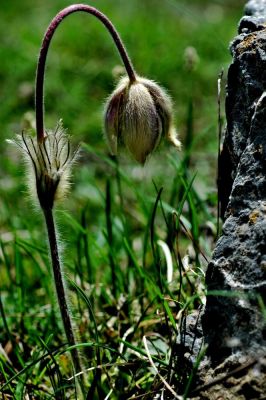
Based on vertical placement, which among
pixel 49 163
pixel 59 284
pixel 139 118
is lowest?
pixel 59 284

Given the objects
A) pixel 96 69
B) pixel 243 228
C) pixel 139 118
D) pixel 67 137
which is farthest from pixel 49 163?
pixel 96 69

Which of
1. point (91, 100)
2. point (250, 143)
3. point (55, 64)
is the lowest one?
point (250, 143)

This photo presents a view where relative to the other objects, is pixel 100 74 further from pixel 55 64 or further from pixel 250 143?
pixel 250 143

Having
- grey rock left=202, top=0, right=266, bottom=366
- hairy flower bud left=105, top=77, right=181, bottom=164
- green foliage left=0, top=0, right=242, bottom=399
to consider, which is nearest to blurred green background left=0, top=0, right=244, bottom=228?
green foliage left=0, top=0, right=242, bottom=399

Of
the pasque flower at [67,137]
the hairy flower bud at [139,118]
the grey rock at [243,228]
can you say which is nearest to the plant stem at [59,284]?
the pasque flower at [67,137]

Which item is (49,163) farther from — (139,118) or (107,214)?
(107,214)

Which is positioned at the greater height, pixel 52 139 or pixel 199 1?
pixel 199 1

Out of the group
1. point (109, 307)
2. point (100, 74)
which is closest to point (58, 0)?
point (100, 74)
